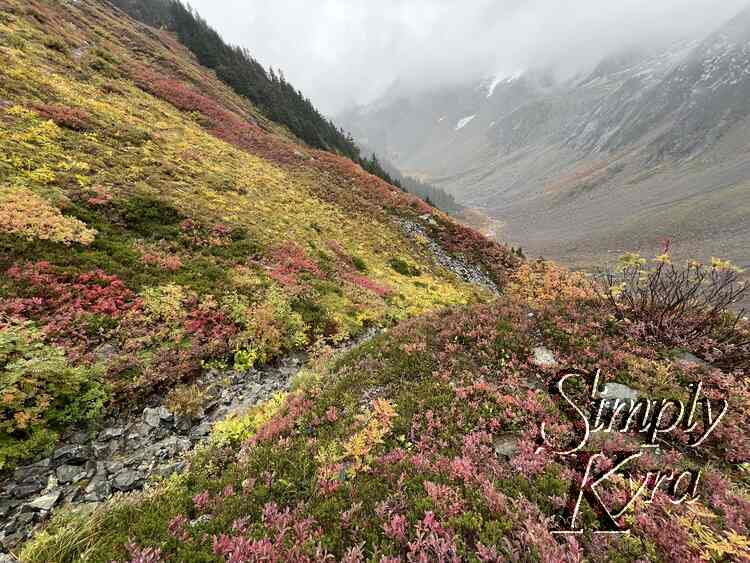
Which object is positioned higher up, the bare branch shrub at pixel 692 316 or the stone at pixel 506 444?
the bare branch shrub at pixel 692 316

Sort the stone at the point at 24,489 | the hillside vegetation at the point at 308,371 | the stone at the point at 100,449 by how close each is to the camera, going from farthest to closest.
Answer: the stone at the point at 100,449 → the stone at the point at 24,489 → the hillside vegetation at the point at 308,371

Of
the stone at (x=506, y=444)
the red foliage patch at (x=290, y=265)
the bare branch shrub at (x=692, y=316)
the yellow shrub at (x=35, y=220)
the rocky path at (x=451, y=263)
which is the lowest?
the yellow shrub at (x=35, y=220)

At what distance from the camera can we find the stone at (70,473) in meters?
6.03

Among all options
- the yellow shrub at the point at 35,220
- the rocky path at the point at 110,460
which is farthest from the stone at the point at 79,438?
the yellow shrub at the point at 35,220

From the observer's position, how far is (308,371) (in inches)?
387

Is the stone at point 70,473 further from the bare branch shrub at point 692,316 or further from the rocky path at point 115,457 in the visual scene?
the bare branch shrub at point 692,316

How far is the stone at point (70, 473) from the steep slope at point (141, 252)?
60 centimetres

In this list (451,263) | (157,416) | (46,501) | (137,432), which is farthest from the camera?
(451,263)

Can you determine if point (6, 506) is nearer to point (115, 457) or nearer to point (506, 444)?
point (115, 457)

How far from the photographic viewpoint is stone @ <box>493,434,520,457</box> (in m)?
5.66

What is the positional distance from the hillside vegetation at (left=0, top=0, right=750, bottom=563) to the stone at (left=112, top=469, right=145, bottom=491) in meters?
0.62

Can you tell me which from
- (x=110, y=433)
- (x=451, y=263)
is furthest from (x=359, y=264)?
(x=110, y=433)

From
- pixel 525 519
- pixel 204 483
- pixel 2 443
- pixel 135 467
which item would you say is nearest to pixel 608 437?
pixel 525 519

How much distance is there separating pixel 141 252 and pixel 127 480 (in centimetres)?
865
